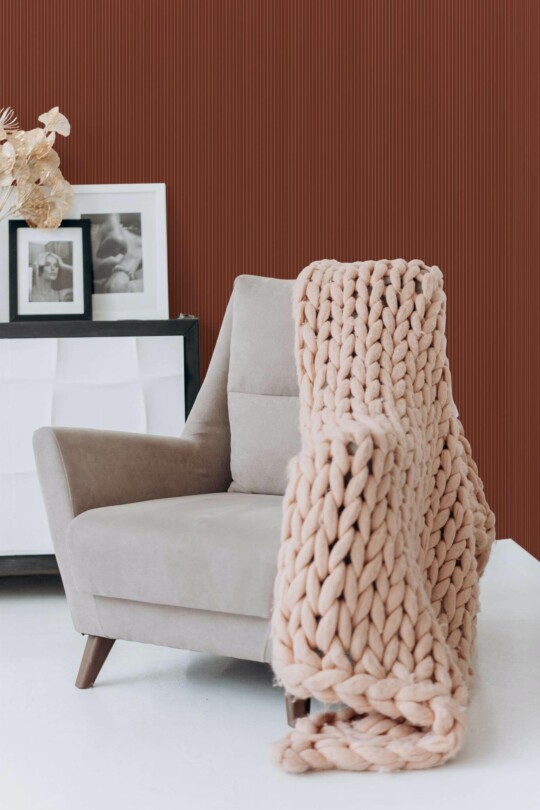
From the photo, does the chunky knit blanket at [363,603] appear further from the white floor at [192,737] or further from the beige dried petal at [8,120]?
the beige dried petal at [8,120]

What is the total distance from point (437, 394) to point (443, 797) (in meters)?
0.78

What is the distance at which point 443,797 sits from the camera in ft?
4.45

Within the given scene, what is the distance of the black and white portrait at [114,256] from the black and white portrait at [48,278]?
0.09m

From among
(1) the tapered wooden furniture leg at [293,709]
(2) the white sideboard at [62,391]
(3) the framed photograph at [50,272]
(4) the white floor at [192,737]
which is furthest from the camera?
(3) the framed photograph at [50,272]

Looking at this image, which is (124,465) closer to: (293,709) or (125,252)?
(293,709)

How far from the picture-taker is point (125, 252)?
304 cm

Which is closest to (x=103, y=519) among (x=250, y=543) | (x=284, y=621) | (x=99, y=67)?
(x=250, y=543)

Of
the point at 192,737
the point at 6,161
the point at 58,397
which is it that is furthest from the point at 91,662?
the point at 6,161

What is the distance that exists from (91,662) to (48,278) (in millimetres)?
1502

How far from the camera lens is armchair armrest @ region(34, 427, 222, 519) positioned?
1.93 m

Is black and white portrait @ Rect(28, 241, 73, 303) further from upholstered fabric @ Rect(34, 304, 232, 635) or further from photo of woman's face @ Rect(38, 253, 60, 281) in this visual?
upholstered fabric @ Rect(34, 304, 232, 635)

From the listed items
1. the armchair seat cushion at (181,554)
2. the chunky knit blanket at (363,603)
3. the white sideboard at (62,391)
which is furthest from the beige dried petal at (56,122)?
the chunky knit blanket at (363,603)

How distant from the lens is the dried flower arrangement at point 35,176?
9.23 ft

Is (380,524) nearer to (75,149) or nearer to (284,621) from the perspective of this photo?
(284,621)
